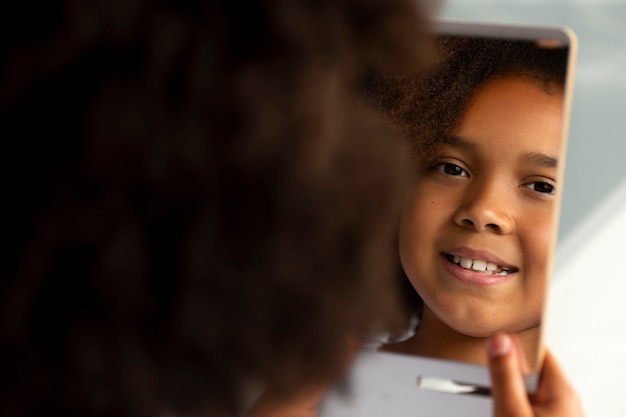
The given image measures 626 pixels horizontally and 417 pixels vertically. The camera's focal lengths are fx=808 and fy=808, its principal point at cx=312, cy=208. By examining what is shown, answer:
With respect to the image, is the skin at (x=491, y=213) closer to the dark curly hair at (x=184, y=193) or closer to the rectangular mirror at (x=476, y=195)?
the rectangular mirror at (x=476, y=195)

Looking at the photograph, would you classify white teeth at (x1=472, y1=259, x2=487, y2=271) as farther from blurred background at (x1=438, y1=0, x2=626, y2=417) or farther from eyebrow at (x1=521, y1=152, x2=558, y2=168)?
blurred background at (x1=438, y1=0, x2=626, y2=417)

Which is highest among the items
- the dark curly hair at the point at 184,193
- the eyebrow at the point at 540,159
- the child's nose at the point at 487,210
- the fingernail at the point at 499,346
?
the eyebrow at the point at 540,159

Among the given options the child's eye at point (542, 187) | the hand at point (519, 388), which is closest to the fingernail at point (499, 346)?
the hand at point (519, 388)

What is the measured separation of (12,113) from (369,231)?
0.12 meters

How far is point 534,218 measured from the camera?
1.80 feet

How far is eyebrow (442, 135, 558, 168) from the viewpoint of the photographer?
54 centimetres

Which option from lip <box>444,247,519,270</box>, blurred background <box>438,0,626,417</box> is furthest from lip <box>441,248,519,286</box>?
blurred background <box>438,0,626,417</box>

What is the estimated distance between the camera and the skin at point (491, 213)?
55 centimetres

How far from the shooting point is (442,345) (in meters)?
0.57

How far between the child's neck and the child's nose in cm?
8

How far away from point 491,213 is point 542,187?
0.12 feet

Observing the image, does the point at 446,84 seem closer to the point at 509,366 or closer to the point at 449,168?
the point at 449,168

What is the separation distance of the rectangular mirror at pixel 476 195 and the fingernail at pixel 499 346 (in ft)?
0.10

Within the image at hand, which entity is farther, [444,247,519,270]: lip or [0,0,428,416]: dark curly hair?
[444,247,519,270]: lip
